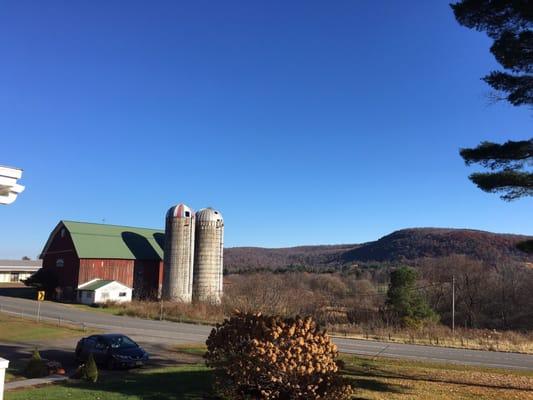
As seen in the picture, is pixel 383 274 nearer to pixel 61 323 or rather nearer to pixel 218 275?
pixel 218 275

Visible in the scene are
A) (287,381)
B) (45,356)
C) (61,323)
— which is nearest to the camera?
(287,381)

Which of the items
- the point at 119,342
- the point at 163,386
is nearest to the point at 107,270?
the point at 119,342

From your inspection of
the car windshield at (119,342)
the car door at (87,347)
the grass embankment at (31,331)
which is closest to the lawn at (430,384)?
the car windshield at (119,342)

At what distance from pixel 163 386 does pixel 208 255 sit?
4569 centimetres

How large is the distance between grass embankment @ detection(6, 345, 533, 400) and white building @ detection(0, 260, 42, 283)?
92.0 metres

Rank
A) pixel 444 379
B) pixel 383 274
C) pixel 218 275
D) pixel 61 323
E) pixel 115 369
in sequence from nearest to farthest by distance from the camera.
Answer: pixel 444 379 → pixel 115 369 → pixel 61 323 → pixel 218 275 → pixel 383 274

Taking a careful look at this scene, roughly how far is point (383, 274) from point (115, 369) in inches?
4079

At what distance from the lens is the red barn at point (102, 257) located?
5900 cm

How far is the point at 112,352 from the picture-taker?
20.0 m

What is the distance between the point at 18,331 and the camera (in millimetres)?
32094

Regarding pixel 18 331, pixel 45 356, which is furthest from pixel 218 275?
pixel 45 356

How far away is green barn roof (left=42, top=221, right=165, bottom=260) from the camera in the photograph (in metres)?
60.4

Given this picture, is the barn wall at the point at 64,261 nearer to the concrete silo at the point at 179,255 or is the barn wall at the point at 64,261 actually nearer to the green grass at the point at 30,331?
the concrete silo at the point at 179,255

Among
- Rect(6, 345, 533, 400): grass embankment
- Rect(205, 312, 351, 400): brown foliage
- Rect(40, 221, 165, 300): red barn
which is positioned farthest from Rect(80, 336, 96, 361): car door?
Rect(40, 221, 165, 300): red barn
